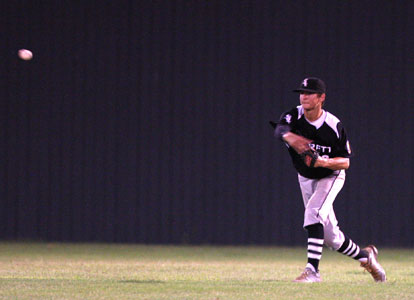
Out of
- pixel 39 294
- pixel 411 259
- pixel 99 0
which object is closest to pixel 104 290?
pixel 39 294

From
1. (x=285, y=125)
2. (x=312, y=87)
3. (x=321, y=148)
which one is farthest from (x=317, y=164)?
(x=312, y=87)

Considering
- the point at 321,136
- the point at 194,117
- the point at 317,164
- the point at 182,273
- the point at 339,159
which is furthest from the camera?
the point at 194,117

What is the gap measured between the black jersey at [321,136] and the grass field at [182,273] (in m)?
0.84

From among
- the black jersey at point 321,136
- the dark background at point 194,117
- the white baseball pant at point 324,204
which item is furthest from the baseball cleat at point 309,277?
the dark background at point 194,117

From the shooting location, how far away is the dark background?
41.7ft

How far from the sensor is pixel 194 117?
1282 centimetres

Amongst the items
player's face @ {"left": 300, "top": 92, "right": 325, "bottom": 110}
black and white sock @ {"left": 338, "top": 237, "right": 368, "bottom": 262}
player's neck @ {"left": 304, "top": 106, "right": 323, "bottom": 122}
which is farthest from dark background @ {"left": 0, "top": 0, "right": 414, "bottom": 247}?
player's face @ {"left": 300, "top": 92, "right": 325, "bottom": 110}

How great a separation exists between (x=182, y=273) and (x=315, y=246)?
5.96ft

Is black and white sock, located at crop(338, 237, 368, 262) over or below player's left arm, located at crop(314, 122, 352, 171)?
below

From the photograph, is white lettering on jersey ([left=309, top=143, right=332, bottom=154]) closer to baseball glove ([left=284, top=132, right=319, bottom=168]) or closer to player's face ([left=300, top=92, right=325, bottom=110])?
baseball glove ([left=284, top=132, right=319, bottom=168])

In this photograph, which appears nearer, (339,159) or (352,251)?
(339,159)

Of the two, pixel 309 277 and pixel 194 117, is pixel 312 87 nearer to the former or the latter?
pixel 309 277

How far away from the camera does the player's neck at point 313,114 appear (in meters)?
6.73

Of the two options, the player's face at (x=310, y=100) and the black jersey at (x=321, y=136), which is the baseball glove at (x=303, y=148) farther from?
the player's face at (x=310, y=100)
